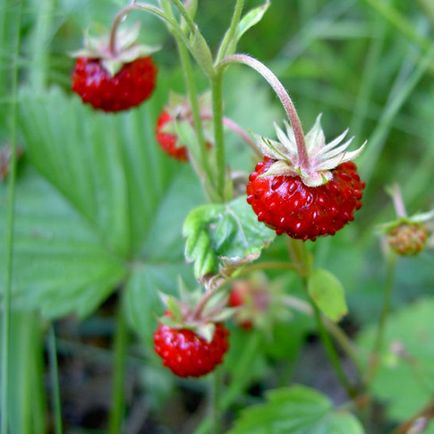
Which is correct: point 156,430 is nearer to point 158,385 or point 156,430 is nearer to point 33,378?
point 158,385

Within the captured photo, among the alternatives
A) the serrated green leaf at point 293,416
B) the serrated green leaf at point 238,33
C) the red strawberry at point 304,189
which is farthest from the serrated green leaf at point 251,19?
the serrated green leaf at point 293,416

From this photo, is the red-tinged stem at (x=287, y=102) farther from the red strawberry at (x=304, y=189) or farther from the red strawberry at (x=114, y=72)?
the red strawberry at (x=114, y=72)

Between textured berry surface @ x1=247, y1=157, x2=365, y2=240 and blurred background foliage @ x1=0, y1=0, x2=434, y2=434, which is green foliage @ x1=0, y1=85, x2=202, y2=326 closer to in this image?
blurred background foliage @ x1=0, y1=0, x2=434, y2=434

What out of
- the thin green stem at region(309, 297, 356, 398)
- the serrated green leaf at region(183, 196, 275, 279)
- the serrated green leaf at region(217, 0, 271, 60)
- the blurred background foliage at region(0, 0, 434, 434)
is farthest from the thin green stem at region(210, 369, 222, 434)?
the serrated green leaf at region(217, 0, 271, 60)

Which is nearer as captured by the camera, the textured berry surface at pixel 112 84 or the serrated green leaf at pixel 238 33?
the serrated green leaf at pixel 238 33

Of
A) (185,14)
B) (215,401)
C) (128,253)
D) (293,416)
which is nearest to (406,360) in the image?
(293,416)

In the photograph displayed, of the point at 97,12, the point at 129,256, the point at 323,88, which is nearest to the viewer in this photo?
the point at 129,256

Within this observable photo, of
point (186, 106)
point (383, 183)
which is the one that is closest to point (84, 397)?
point (186, 106)
